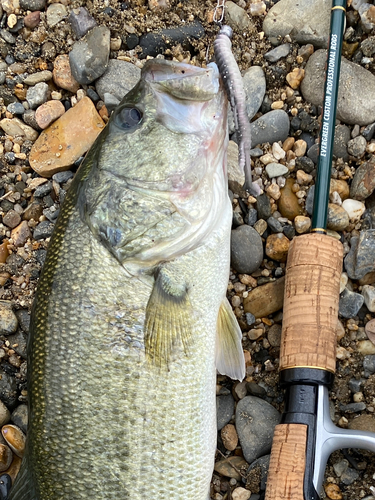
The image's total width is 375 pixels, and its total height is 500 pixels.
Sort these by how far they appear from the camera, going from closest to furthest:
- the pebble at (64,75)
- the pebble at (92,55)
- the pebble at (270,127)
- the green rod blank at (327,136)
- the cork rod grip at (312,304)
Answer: the cork rod grip at (312,304)
the green rod blank at (327,136)
the pebble at (270,127)
the pebble at (92,55)
the pebble at (64,75)

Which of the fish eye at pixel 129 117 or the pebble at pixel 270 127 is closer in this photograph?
the fish eye at pixel 129 117

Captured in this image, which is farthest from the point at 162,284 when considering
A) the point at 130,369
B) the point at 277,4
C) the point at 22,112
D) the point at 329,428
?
the point at 277,4

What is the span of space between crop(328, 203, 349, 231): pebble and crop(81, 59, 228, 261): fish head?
39.9 inches

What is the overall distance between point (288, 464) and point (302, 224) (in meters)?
1.41

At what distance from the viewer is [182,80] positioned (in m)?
2.26

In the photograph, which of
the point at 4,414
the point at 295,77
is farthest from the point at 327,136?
the point at 4,414

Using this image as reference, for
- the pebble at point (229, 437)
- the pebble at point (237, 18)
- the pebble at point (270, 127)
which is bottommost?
the pebble at point (229, 437)

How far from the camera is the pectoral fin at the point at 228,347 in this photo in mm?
2588

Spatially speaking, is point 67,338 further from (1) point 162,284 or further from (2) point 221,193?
(2) point 221,193

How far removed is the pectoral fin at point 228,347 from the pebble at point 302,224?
796 mm

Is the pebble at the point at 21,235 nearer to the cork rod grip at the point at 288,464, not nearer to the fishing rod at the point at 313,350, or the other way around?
the fishing rod at the point at 313,350

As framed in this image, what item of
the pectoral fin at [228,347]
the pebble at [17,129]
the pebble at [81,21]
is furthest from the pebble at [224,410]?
the pebble at [81,21]

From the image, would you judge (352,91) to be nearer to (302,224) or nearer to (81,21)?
(302,224)

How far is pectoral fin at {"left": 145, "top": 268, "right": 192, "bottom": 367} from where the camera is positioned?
2248 mm
